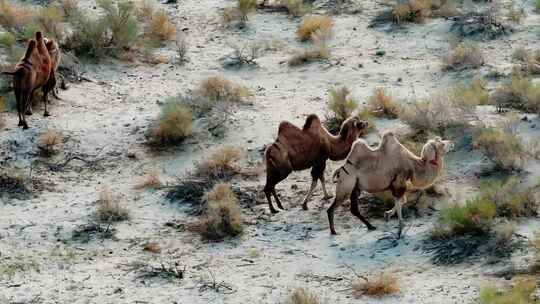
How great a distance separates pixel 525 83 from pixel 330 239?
567cm

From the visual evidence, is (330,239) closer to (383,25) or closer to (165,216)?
(165,216)

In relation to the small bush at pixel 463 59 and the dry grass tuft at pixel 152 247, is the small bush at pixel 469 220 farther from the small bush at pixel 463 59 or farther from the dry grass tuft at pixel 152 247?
the small bush at pixel 463 59

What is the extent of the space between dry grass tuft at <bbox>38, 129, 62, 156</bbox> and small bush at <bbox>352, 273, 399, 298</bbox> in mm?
6773

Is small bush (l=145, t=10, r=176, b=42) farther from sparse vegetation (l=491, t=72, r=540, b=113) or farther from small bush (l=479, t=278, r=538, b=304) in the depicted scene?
small bush (l=479, t=278, r=538, b=304)

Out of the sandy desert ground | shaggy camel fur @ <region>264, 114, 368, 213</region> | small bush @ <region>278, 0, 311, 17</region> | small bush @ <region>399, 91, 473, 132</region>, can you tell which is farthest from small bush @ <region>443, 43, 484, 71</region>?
shaggy camel fur @ <region>264, 114, 368, 213</region>

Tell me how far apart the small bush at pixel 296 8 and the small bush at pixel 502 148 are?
8.98 m

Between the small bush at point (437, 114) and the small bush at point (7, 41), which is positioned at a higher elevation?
the small bush at point (437, 114)

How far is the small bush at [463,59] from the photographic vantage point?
20188 millimetres

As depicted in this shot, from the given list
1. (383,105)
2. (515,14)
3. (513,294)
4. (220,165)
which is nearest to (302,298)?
(513,294)

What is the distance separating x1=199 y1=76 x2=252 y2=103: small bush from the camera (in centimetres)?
1930

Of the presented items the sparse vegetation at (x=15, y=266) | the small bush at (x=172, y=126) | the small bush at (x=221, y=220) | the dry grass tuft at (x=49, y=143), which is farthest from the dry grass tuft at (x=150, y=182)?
the sparse vegetation at (x=15, y=266)

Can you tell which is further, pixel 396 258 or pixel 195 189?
pixel 195 189

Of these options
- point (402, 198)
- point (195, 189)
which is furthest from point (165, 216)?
point (402, 198)

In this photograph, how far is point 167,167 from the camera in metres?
17.1
